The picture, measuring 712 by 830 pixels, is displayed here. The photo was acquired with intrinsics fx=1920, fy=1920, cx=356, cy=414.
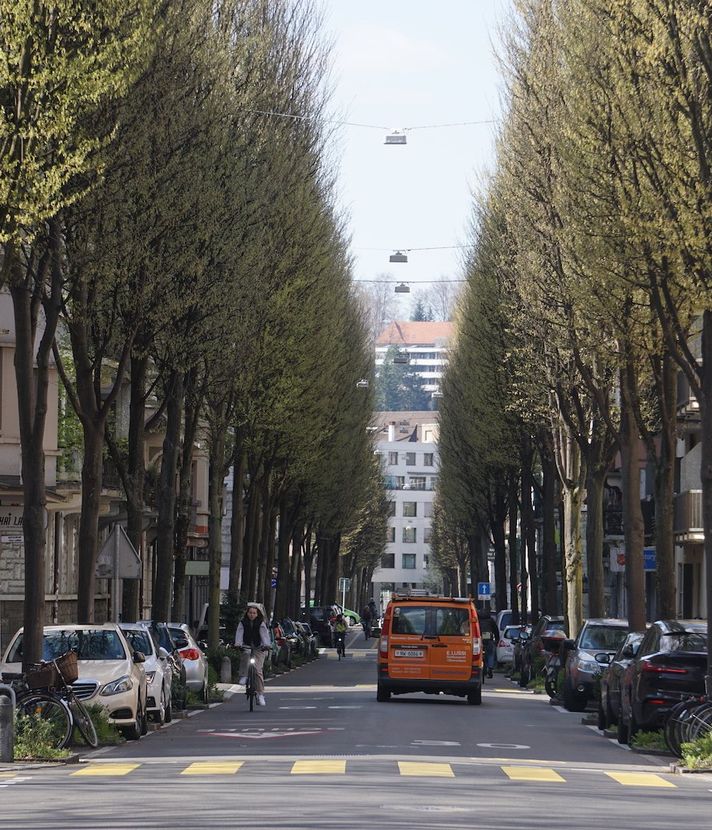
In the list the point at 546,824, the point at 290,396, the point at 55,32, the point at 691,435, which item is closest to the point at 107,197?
the point at 55,32

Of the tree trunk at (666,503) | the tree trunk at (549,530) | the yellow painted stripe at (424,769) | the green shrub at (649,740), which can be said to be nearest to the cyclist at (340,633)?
the tree trunk at (549,530)

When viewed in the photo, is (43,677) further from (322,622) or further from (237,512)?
(322,622)

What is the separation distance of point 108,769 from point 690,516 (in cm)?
3634

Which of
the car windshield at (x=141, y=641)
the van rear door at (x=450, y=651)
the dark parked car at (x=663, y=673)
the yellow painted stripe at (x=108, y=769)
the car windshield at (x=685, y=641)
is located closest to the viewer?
the yellow painted stripe at (x=108, y=769)

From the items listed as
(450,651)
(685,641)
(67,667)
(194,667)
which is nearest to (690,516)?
(450,651)

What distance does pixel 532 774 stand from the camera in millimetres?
18812

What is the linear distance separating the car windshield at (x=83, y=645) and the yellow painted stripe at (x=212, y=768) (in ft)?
17.8

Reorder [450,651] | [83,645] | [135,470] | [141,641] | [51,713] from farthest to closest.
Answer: [450,651], [135,470], [141,641], [83,645], [51,713]

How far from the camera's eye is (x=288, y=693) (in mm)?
40531

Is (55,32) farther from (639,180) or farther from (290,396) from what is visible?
(290,396)

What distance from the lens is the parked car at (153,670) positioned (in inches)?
1071

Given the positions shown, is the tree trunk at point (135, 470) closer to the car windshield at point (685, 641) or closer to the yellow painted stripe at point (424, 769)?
the car windshield at point (685, 641)

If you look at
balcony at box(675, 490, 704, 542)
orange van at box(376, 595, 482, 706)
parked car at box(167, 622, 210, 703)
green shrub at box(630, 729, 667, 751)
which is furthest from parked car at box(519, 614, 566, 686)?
green shrub at box(630, 729, 667, 751)

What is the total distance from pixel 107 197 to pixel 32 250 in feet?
7.07
